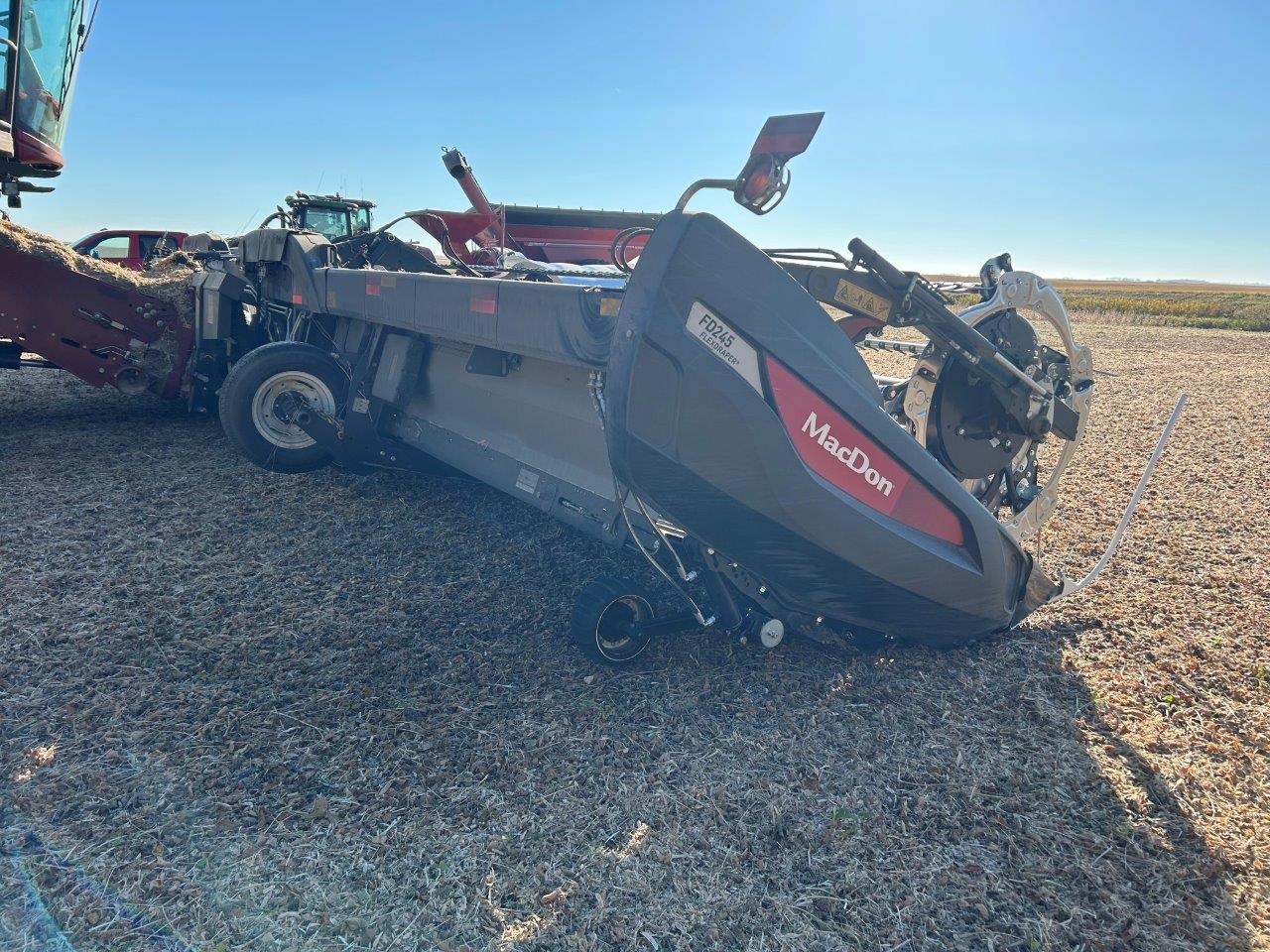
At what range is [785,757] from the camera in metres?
2.60

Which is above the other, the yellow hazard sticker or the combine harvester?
the yellow hazard sticker

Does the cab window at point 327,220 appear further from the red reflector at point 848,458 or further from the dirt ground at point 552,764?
the red reflector at point 848,458

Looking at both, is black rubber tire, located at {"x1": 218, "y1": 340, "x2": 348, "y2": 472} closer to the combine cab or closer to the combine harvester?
the combine harvester

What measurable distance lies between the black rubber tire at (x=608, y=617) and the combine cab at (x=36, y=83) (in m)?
4.66

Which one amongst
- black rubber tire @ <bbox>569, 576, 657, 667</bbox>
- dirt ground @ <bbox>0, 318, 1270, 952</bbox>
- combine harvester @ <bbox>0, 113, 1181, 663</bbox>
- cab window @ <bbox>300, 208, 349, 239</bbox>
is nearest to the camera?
dirt ground @ <bbox>0, 318, 1270, 952</bbox>

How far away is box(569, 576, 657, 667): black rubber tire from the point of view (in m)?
2.89

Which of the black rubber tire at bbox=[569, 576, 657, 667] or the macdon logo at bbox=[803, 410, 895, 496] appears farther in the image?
the black rubber tire at bbox=[569, 576, 657, 667]

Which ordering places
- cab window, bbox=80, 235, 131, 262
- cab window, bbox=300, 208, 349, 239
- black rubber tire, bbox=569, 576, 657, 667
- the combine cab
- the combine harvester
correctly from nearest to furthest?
1. the combine harvester
2. black rubber tire, bbox=569, 576, 657, 667
3. the combine cab
4. cab window, bbox=300, 208, 349, 239
5. cab window, bbox=80, 235, 131, 262

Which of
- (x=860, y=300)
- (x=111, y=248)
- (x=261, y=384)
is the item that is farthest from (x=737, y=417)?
(x=111, y=248)

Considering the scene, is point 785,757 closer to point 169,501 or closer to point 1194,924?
point 1194,924

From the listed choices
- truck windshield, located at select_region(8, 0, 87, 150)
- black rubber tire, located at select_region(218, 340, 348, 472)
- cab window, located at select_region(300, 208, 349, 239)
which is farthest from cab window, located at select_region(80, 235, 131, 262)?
black rubber tire, located at select_region(218, 340, 348, 472)

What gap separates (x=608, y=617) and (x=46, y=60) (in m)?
5.82

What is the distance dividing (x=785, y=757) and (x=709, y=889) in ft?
2.05

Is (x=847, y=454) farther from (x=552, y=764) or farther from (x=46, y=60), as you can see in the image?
(x=46, y=60)
